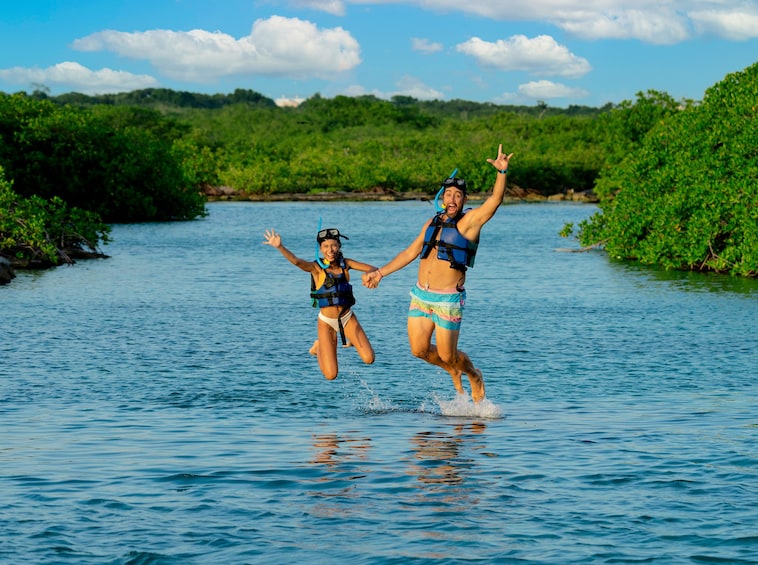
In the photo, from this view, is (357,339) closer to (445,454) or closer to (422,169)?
(445,454)

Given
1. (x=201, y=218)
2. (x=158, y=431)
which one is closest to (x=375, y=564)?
(x=158, y=431)

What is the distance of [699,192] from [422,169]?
96.6 meters

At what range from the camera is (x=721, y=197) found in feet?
114

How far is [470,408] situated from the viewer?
46.4 ft

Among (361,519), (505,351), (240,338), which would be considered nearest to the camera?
(361,519)

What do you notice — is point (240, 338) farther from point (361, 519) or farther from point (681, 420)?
point (361, 519)

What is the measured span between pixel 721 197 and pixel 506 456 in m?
25.0

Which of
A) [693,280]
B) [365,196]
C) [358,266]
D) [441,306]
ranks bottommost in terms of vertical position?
[693,280]

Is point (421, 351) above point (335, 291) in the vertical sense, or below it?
below

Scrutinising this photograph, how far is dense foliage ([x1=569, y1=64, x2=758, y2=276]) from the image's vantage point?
113 ft

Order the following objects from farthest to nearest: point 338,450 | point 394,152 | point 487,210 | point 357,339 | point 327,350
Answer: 1. point 394,152
2. point 327,350
3. point 357,339
4. point 487,210
5. point 338,450

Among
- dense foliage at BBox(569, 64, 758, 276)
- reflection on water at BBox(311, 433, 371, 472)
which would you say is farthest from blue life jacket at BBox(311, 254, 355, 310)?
dense foliage at BBox(569, 64, 758, 276)

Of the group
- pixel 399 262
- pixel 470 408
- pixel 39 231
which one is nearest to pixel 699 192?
pixel 39 231

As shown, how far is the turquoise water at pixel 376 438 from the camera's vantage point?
8891mm
